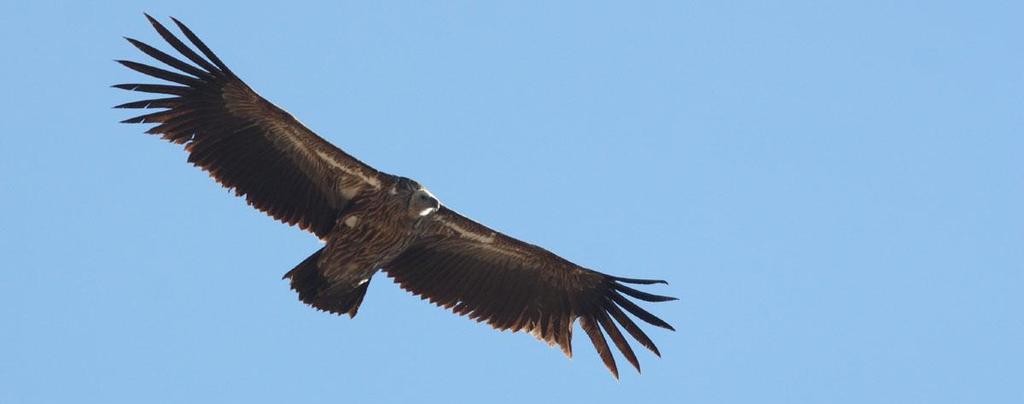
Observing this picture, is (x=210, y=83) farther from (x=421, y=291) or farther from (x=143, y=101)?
(x=421, y=291)

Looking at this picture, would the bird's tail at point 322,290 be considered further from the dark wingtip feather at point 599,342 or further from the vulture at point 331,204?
the dark wingtip feather at point 599,342

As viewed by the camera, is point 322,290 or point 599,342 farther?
point 599,342

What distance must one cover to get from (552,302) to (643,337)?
1.12m

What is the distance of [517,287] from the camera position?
2198 centimetres

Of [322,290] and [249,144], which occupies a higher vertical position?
[249,144]

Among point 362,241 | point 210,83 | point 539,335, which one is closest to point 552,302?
point 539,335

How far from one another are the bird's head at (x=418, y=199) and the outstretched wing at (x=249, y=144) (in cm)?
29

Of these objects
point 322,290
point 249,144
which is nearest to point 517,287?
point 322,290

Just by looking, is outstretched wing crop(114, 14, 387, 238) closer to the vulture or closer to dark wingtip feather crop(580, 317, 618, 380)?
the vulture

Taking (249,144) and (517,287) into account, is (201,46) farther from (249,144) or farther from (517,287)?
(517,287)

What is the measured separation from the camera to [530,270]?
22.0 metres

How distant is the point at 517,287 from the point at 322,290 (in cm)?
241

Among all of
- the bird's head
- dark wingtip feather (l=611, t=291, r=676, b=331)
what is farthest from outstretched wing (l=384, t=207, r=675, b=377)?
the bird's head

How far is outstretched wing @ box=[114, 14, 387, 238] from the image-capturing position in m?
20.4
